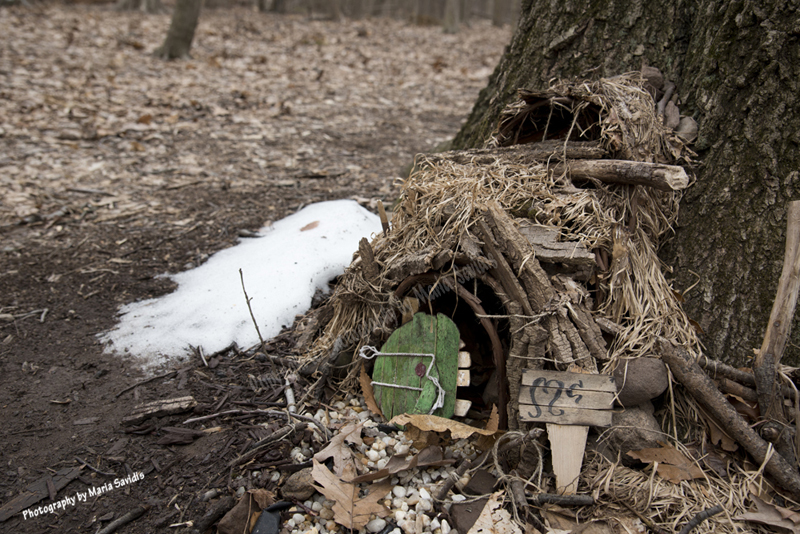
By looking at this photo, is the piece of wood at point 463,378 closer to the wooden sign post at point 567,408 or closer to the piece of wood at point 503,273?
the wooden sign post at point 567,408

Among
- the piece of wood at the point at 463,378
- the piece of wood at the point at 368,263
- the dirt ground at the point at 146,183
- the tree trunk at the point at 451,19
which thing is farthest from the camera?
the tree trunk at the point at 451,19

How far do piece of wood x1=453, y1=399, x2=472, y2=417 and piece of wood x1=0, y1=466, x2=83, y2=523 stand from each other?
5.96 feet

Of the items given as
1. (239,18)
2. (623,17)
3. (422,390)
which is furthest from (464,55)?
(422,390)

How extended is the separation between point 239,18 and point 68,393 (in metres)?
14.7

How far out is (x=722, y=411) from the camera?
2.21 metres

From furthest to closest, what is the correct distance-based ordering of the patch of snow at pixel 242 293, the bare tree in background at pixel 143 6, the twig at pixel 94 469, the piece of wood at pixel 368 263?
the bare tree in background at pixel 143 6 → the patch of snow at pixel 242 293 → the piece of wood at pixel 368 263 → the twig at pixel 94 469

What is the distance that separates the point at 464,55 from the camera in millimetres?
12328

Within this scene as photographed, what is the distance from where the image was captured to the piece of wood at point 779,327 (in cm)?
213

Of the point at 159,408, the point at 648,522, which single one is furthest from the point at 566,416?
the point at 159,408

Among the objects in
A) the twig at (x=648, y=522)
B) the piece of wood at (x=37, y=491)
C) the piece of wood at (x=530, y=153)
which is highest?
the piece of wood at (x=530, y=153)

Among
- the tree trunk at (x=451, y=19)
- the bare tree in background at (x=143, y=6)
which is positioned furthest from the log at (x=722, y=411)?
the bare tree in background at (x=143, y=6)

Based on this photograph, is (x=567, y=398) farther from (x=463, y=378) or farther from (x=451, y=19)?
(x=451, y=19)

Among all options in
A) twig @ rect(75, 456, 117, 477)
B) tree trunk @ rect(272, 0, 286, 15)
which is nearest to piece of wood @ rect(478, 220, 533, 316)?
twig @ rect(75, 456, 117, 477)

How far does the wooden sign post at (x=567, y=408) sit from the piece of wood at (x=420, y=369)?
0.45 metres
